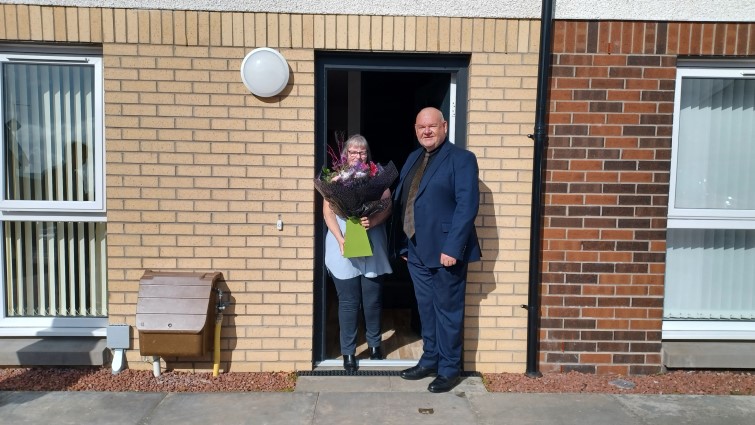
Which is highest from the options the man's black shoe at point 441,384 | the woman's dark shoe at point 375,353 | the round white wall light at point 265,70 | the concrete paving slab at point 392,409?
the round white wall light at point 265,70

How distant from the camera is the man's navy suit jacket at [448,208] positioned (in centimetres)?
382

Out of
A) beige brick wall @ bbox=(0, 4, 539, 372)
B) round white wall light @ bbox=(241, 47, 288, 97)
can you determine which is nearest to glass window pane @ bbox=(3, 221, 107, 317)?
beige brick wall @ bbox=(0, 4, 539, 372)

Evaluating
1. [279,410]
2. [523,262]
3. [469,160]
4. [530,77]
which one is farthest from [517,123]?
[279,410]

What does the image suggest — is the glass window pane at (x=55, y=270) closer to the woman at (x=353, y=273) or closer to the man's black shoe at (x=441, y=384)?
the woman at (x=353, y=273)

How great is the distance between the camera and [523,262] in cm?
430

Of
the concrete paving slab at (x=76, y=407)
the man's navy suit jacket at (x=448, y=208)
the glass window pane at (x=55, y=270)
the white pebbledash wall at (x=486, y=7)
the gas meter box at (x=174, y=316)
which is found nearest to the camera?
the concrete paving slab at (x=76, y=407)

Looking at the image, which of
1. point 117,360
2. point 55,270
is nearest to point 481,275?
point 117,360

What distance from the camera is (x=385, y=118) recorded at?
21.4 feet

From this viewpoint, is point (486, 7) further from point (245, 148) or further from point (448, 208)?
point (245, 148)

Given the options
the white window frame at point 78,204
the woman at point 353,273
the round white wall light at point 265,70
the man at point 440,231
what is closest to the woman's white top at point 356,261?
the woman at point 353,273

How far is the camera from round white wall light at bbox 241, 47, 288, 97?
4.02m

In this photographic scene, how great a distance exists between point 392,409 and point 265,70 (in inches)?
91.7

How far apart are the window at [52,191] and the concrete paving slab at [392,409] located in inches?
77.6

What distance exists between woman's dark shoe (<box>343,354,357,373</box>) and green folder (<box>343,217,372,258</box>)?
799 mm
